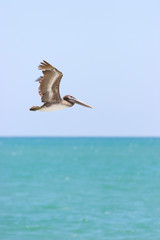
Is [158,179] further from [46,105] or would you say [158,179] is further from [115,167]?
[46,105]

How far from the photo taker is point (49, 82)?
44.0 ft

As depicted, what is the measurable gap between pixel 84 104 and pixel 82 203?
37.5m

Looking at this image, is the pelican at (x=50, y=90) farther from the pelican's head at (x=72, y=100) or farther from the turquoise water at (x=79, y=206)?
the turquoise water at (x=79, y=206)

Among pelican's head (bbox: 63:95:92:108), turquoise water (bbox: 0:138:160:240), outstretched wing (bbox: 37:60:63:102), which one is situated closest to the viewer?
outstretched wing (bbox: 37:60:63:102)

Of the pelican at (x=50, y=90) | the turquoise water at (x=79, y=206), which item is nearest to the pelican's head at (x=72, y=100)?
the pelican at (x=50, y=90)

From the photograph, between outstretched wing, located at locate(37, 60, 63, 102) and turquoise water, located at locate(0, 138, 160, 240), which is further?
turquoise water, located at locate(0, 138, 160, 240)

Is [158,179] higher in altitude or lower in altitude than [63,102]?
lower

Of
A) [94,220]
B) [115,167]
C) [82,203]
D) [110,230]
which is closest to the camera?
[110,230]

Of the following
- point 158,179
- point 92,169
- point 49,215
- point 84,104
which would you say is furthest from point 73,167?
point 84,104

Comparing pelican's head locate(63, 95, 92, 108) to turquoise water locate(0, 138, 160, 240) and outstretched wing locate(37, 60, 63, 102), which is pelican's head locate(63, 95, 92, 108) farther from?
turquoise water locate(0, 138, 160, 240)

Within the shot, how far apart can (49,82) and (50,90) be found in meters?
0.24

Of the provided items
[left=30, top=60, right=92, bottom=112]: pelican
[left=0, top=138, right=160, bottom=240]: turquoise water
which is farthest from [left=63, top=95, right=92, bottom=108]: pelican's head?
A: [left=0, top=138, right=160, bottom=240]: turquoise water

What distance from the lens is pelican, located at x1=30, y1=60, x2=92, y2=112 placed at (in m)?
13.2

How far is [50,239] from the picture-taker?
35844 mm
